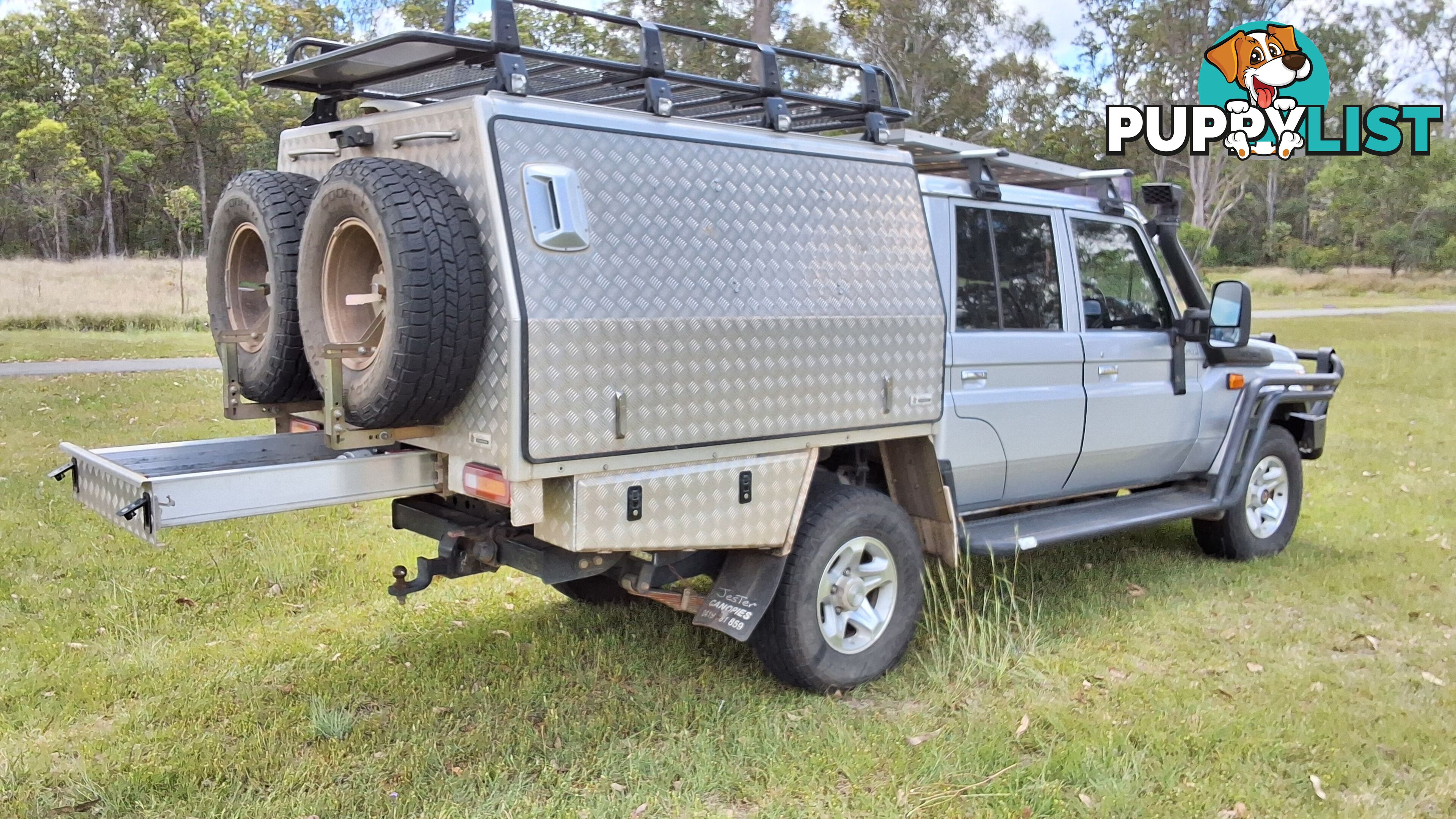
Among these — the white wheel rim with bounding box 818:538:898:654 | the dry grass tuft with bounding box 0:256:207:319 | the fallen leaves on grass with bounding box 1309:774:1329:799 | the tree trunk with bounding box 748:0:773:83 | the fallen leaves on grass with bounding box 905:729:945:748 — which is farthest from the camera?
the dry grass tuft with bounding box 0:256:207:319

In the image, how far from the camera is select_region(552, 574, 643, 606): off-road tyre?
217 inches

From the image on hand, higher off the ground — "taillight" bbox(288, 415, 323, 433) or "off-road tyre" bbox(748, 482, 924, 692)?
"taillight" bbox(288, 415, 323, 433)

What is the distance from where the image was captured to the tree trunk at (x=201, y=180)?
1359 inches

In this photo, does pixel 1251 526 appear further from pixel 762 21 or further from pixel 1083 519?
pixel 762 21

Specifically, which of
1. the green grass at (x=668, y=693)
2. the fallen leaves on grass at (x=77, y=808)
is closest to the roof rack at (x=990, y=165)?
the green grass at (x=668, y=693)

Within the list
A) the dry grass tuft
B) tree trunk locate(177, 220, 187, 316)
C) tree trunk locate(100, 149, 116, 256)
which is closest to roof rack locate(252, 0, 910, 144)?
the dry grass tuft

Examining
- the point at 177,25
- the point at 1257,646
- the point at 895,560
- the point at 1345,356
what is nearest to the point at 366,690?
the point at 895,560

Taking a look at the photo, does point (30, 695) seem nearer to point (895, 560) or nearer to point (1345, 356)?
point (895, 560)

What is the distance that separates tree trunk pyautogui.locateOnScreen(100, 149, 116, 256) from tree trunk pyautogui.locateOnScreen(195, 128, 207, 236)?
6.35 ft

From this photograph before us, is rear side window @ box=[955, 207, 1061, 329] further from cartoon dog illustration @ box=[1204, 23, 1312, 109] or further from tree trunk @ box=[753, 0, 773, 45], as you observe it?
cartoon dog illustration @ box=[1204, 23, 1312, 109]

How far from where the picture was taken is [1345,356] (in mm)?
18844

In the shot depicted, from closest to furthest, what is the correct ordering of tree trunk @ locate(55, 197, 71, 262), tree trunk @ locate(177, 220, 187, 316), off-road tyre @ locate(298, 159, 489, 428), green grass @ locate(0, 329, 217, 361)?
off-road tyre @ locate(298, 159, 489, 428) < green grass @ locate(0, 329, 217, 361) < tree trunk @ locate(177, 220, 187, 316) < tree trunk @ locate(55, 197, 71, 262)

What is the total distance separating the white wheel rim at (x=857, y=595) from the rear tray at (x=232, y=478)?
157cm

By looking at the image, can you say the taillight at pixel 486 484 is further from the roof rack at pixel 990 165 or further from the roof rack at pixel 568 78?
the roof rack at pixel 990 165
